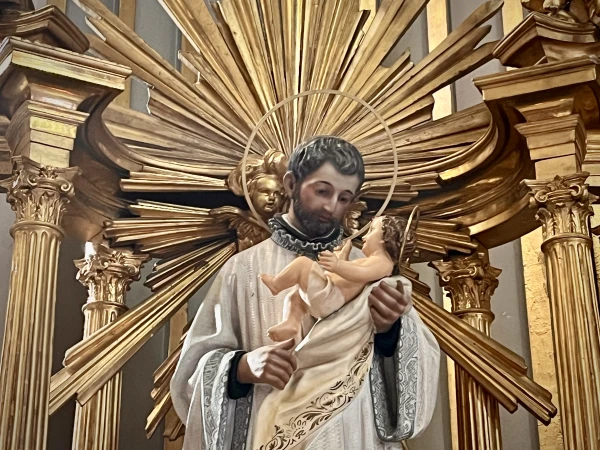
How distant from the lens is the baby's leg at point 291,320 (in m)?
2.78

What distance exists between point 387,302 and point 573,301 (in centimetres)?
68

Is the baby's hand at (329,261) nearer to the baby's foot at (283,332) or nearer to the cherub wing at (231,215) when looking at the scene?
the baby's foot at (283,332)

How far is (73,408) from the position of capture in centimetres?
400

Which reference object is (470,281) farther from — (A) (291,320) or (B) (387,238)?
(A) (291,320)

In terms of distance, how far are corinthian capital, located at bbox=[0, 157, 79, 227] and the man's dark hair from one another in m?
0.65

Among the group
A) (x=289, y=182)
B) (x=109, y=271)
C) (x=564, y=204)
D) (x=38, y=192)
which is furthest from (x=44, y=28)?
(x=564, y=204)

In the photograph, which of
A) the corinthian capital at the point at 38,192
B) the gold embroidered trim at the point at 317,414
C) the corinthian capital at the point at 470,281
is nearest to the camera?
the gold embroidered trim at the point at 317,414

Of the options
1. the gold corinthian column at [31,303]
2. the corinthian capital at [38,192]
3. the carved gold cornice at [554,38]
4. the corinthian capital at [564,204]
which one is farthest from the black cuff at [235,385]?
the carved gold cornice at [554,38]

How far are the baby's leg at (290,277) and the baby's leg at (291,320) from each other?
38 mm


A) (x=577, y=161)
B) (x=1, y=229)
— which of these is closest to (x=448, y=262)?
(x=577, y=161)

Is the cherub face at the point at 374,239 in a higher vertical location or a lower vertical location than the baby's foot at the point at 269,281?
higher

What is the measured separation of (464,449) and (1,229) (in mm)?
1685

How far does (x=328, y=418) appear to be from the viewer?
8.91 ft

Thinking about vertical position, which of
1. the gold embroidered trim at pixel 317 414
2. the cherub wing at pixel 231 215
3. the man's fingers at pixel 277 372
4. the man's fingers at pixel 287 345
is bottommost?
the gold embroidered trim at pixel 317 414
